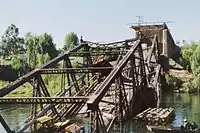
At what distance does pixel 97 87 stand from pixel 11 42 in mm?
123390

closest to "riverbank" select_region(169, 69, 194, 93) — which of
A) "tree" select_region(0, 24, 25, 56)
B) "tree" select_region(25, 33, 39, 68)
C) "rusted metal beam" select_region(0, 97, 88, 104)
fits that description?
"tree" select_region(25, 33, 39, 68)

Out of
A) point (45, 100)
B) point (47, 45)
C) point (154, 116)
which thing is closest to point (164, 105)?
point (154, 116)

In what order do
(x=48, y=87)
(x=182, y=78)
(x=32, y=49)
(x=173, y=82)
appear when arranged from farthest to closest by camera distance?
(x=32, y=49) → (x=182, y=78) → (x=173, y=82) → (x=48, y=87)

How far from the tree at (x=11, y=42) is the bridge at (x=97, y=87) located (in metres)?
Result: 96.0

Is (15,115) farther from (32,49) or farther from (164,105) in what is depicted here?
(32,49)

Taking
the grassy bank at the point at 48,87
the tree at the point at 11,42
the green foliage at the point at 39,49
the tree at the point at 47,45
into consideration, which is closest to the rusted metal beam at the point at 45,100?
the grassy bank at the point at 48,87

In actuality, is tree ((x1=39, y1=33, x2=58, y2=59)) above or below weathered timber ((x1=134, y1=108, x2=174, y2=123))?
above

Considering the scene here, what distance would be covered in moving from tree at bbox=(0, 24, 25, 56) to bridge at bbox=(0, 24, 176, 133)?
95992mm

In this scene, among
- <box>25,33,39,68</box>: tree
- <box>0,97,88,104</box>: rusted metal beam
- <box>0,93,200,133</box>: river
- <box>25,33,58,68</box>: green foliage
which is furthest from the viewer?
<box>25,33,39,68</box>: tree

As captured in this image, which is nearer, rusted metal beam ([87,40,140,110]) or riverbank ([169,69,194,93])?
rusted metal beam ([87,40,140,110])

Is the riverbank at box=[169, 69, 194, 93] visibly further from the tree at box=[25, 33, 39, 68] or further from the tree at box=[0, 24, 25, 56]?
the tree at box=[0, 24, 25, 56]

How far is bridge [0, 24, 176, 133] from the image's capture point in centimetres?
2314

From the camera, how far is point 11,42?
155 m

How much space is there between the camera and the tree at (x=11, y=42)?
150087 mm
